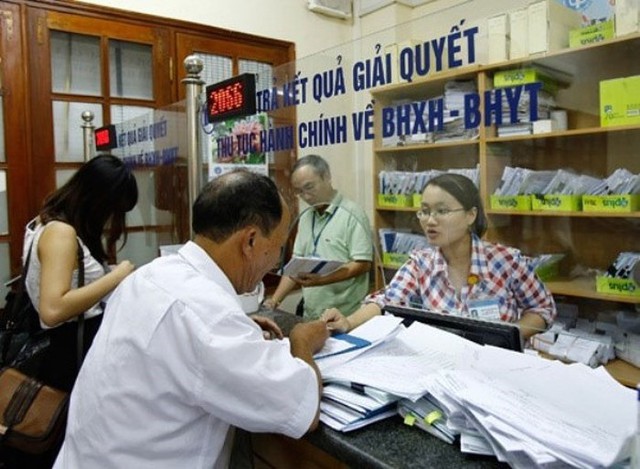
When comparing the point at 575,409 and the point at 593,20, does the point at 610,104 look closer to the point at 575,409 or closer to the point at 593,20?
the point at 593,20

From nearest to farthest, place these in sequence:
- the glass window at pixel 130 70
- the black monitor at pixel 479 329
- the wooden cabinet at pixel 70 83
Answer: the black monitor at pixel 479 329 → the wooden cabinet at pixel 70 83 → the glass window at pixel 130 70

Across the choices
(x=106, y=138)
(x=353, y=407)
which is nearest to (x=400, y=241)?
(x=353, y=407)

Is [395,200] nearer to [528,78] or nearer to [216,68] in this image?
[528,78]

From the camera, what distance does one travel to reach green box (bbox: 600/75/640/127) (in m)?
1.29

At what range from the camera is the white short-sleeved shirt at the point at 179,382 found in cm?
77

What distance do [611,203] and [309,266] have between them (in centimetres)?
99

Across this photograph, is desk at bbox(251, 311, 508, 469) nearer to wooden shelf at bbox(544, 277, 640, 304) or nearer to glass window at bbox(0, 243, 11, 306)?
wooden shelf at bbox(544, 277, 640, 304)

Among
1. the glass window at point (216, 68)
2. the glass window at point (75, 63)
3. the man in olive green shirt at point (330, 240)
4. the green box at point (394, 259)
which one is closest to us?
the green box at point (394, 259)

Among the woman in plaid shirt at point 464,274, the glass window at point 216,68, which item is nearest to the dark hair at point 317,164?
the woman in plaid shirt at point 464,274

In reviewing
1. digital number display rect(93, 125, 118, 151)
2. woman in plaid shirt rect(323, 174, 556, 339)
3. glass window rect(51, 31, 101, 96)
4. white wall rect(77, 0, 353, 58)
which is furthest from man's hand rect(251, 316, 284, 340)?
white wall rect(77, 0, 353, 58)

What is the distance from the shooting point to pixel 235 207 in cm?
91

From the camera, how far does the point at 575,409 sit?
29.5 inches

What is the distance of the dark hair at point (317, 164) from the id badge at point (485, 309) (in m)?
0.76

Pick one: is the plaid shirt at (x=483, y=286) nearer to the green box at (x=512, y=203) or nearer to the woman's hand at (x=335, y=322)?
the green box at (x=512, y=203)
